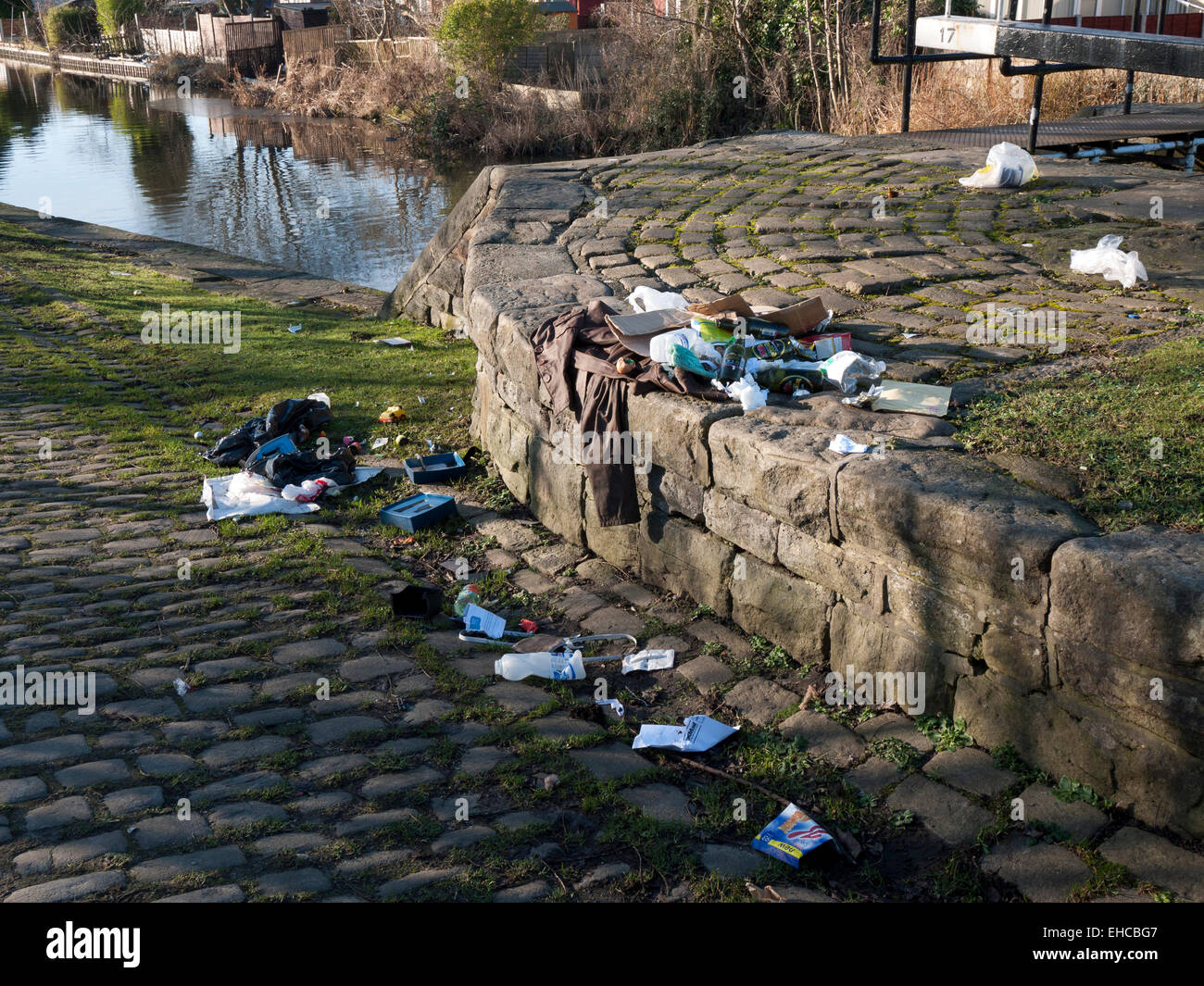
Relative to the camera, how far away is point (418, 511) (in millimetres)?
5441

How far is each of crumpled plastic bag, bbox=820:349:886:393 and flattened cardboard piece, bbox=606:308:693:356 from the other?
72cm

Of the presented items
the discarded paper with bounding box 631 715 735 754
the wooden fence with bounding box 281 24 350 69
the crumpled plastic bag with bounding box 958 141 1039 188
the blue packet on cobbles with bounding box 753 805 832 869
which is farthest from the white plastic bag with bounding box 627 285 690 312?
the wooden fence with bounding box 281 24 350 69

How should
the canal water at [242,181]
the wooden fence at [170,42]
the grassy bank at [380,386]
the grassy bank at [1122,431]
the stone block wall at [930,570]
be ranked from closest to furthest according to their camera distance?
the stone block wall at [930,570], the grassy bank at [1122,431], the grassy bank at [380,386], the canal water at [242,181], the wooden fence at [170,42]

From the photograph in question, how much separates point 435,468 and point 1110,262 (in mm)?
3814

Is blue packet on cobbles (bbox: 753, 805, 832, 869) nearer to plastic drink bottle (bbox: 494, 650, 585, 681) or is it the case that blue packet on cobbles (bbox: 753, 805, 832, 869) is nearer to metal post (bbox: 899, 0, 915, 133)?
plastic drink bottle (bbox: 494, 650, 585, 681)

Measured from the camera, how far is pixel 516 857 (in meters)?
2.99

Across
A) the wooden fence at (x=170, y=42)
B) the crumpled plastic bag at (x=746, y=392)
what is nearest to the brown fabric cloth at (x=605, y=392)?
the crumpled plastic bag at (x=746, y=392)

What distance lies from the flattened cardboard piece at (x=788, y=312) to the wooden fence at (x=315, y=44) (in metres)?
29.3

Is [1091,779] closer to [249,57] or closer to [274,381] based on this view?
[274,381]

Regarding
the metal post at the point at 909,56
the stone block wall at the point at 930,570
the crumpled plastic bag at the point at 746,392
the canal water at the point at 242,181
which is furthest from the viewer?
the canal water at the point at 242,181

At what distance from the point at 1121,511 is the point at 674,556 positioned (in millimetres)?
1787

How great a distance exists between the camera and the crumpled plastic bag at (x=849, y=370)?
14.2ft

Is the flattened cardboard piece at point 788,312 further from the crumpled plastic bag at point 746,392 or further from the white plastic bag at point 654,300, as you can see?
the crumpled plastic bag at point 746,392

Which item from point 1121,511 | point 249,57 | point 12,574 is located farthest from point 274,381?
point 249,57
